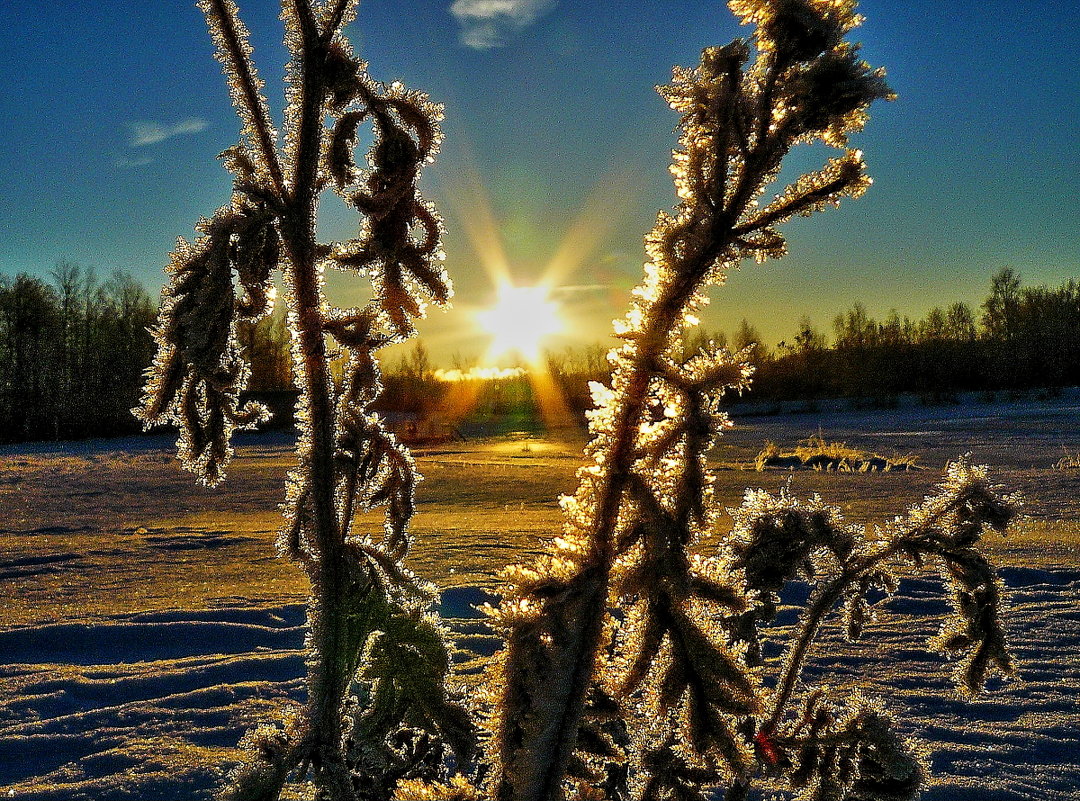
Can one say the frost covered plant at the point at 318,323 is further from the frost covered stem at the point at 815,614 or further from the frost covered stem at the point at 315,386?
the frost covered stem at the point at 815,614

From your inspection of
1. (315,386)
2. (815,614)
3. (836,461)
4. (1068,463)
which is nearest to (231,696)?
(315,386)

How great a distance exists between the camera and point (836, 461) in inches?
541

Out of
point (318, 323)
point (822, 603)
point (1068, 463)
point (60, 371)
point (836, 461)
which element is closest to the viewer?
point (318, 323)

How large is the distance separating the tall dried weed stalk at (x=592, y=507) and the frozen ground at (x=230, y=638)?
1.42 ft

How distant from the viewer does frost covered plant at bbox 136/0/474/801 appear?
1.00 metres

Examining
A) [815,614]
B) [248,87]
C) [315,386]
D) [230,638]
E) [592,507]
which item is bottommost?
[230,638]

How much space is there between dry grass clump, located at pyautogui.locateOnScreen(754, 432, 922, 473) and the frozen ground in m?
1.79

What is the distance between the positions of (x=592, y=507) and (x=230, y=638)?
3617mm

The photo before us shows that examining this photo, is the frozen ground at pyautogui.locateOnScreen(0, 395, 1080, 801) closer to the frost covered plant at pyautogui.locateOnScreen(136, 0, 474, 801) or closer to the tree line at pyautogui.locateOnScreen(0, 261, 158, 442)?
the frost covered plant at pyautogui.locateOnScreen(136, 0, 474, 801)

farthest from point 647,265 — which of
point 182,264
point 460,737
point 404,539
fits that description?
point 460,737

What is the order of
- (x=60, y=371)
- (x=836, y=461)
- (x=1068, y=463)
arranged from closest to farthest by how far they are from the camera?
1. (x=1068, y=463)
2. (x=836, y=461)
3. (x=60, y=371)

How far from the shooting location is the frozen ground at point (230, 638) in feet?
7.81

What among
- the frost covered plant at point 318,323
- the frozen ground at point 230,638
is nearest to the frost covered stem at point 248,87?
the frost covered plant at point 318,323

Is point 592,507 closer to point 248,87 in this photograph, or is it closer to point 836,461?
point 248,87
